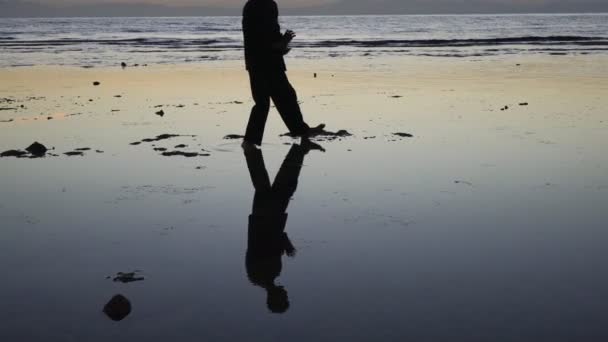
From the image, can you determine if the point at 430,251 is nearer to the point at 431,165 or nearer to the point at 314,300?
the point at 314,300

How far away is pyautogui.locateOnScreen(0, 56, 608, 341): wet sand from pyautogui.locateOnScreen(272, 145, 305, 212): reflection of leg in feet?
0.38

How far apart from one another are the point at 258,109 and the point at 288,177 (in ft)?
6.35

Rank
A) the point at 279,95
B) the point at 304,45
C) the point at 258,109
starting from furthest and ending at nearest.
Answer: the point at 304,45
the point at 279,95
the point at 258,109

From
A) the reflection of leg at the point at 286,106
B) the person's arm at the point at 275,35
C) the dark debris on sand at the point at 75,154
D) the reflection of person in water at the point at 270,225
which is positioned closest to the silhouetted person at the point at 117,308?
the reflection of person in water at the point at 270,225

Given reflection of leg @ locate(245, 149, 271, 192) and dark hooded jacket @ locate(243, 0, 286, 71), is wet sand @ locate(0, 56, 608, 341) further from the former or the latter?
dark hooded jacket @ locate(243, 0, 286, 71)

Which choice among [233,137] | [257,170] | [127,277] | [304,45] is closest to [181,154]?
[257,170]

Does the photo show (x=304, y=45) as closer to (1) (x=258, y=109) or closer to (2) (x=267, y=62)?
(2) (x=267, y=62)

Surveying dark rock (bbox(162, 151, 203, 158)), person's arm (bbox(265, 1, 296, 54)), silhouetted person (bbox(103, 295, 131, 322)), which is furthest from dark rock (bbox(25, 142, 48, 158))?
silhouetted person (bbox(103, 295, 131, 322))

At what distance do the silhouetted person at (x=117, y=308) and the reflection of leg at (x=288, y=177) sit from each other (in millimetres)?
2130

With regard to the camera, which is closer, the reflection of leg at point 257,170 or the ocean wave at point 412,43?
the reflection of leg at point 257,170

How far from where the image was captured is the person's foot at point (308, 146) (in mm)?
7652

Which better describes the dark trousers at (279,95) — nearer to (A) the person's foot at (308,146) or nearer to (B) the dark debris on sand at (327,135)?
(B) the dark debris on sand at (327,135)

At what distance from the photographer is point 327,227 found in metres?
4.66

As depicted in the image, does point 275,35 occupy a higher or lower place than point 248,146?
higher
